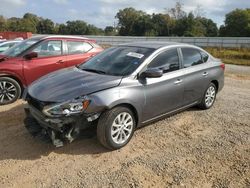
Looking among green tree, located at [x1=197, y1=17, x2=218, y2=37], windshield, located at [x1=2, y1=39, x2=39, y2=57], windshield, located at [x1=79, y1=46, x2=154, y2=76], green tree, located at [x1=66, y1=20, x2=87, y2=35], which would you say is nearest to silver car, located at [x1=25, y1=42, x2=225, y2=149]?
windshield, located at [x1=79, y1=46, x2=154, y2=76]

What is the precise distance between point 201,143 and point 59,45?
14.6ft

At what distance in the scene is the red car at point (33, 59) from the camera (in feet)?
20.0

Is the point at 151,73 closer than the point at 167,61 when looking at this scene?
Yes

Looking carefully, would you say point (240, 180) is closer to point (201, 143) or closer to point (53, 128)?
point (201, 143)

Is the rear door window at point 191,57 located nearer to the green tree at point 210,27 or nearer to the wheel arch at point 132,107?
the wheel arch at point 132,107

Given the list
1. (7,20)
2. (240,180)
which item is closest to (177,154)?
(240,180)

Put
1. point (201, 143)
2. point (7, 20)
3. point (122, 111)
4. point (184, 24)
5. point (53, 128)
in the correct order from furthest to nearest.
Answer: point (7, 20), point (184, 24), point (201, 143), point (122, 111), point (53, 128)

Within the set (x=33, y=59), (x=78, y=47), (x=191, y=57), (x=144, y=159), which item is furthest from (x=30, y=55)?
(x=144, y=159)

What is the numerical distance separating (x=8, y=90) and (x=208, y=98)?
4519mm

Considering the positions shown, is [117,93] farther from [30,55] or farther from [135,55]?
[30,55]

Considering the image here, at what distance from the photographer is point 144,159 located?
12.5ft

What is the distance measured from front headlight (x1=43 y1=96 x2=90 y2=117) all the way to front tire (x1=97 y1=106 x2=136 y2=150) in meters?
0.32

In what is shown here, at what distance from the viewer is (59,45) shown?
6957 mm

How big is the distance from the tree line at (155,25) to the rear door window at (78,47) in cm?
5053
